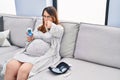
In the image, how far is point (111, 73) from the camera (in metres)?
1.68

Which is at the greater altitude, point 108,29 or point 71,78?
point 108,29

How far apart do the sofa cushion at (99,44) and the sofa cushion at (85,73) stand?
0.28 ft

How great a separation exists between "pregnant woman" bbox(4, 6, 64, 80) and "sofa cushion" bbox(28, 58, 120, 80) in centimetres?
14

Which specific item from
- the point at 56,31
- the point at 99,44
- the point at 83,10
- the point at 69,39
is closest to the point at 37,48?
the point at 56,31

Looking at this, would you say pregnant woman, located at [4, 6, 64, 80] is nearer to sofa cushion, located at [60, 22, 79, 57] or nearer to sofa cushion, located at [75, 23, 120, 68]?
sofa cushion, located at [60, 22, 79, 57]

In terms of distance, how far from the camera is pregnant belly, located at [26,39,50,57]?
1.96 metres

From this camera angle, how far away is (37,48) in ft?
6.46

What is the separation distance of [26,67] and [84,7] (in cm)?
121

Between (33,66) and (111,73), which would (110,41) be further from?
(33,66)

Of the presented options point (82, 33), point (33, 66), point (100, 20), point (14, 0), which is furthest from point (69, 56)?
point (14, 0)

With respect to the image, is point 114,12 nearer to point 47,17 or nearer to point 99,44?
point 99,44

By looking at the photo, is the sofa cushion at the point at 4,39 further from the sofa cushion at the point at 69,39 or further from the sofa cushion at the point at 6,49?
the sofa cushion at the point at 69,39

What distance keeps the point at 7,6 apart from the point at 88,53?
2151mm

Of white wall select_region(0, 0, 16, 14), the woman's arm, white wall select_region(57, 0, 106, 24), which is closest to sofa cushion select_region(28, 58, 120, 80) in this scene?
the woman's arm
